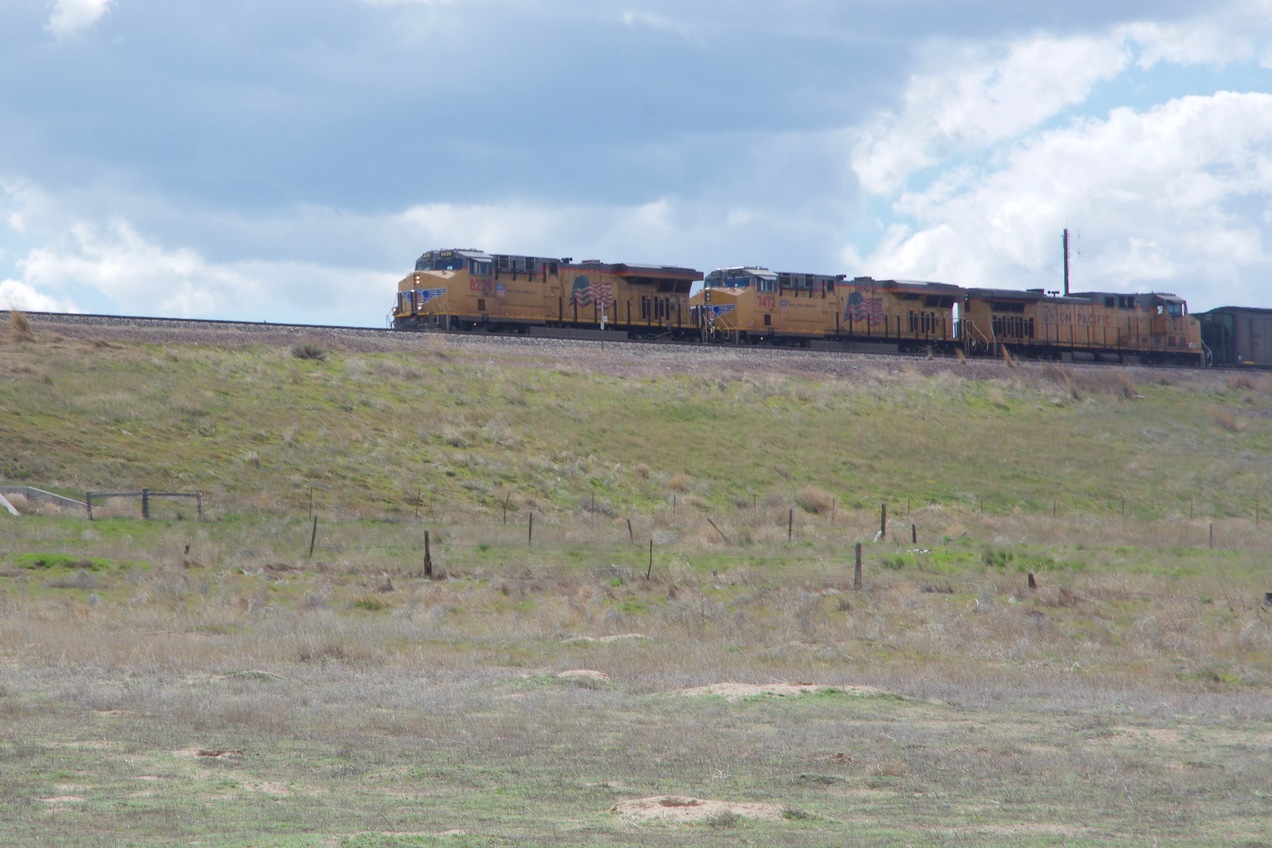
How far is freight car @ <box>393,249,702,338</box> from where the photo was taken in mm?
49781

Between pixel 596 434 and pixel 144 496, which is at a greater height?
pixel 596 434

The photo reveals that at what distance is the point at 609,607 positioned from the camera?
2027 cm

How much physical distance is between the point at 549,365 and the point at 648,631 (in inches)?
1144

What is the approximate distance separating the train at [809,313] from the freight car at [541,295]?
5cm

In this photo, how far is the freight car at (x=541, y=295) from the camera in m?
49.8


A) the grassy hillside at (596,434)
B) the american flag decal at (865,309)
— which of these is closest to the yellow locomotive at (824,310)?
the american flag decal at (865,309)

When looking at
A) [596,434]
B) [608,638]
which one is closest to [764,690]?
[608,638]

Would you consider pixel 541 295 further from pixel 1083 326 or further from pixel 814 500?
pixel 1083 326

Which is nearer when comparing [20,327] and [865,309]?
[20,327]

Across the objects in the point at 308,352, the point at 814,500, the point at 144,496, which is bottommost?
the point at 814,500

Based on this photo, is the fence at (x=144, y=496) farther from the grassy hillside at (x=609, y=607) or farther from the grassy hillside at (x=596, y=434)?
the grassy hillside at (x=596, y=434)

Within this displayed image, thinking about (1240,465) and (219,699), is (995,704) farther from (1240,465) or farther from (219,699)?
(1240,465)

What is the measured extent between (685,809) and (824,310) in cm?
5177

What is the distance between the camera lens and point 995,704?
41.6ft
